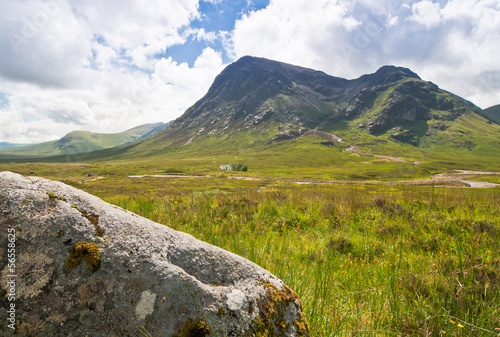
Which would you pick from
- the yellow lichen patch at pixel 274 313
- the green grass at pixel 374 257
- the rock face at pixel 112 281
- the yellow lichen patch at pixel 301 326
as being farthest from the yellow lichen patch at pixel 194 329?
the green grass at pixel 374 257

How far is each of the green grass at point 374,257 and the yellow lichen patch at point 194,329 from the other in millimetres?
1056

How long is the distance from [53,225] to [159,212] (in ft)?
17.3

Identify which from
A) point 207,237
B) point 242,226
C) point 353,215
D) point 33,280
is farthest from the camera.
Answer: point 353,215

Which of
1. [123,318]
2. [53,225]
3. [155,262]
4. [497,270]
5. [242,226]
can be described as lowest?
[242,226]

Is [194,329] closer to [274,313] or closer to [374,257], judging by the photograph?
[274,313]

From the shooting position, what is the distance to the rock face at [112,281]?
1545mm

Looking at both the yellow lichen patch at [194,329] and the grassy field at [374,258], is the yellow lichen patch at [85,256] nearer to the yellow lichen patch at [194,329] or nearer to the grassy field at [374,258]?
the yellow lichen patch at [194,329]

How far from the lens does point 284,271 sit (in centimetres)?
314

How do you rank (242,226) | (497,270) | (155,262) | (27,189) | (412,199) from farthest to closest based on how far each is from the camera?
1. (412,199)
2. (242,226)
3. (497,270)
4. (27,189)
5. (155,262)

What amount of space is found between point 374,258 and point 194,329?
356cm

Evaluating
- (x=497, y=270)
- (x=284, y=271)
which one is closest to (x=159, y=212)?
(x=284, y=271)

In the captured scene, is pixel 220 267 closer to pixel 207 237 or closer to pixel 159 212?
pixel 207 237

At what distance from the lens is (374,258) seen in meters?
3.97

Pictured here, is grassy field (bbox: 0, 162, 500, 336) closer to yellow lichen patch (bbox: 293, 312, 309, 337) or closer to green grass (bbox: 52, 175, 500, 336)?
green grass (bbox: 52, 175, 500, 336)
